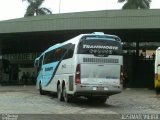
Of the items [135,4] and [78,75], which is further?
[135,4]

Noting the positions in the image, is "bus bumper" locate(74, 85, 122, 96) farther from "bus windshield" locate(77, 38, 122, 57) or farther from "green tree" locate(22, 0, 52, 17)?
"green tree" locate(22, 0, 52, 17)

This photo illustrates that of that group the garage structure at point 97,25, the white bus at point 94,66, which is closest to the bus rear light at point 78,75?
the white bus at point 94,66

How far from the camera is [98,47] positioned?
20.9 m

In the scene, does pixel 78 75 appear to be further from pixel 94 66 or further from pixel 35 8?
pixel 35 8

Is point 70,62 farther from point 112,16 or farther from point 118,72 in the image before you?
point 112,16

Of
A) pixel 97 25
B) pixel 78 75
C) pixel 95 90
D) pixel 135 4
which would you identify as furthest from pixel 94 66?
pixel 135 4

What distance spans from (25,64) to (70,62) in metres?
54.5

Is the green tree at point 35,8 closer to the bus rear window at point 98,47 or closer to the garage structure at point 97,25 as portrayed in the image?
the garage structure at point 97,25

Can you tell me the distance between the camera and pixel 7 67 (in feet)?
206

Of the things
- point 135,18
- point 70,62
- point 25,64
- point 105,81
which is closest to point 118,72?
point 105,81

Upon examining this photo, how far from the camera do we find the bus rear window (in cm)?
2080

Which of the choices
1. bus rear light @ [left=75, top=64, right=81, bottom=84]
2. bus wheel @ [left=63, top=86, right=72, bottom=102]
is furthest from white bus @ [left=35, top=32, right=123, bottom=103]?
bus wheel @ [left=63, top=86, right=72, bottom=102]

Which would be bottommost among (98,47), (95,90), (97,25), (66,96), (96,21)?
(66,96)

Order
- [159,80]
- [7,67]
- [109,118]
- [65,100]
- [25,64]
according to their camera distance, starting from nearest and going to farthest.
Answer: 1. [109,118]
2. [65,100]
3. [159,80]
4. [7,67]
5. [25,64]
